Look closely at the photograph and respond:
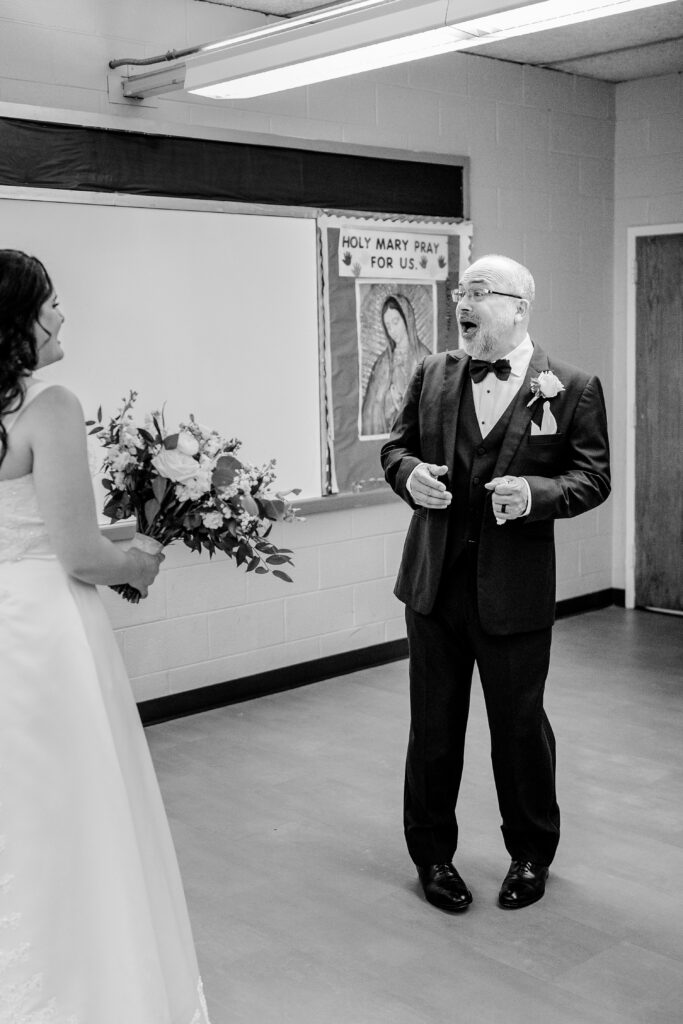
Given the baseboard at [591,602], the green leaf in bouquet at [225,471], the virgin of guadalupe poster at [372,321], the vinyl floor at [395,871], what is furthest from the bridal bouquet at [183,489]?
the baseboard at [591,602]

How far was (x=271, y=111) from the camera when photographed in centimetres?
533

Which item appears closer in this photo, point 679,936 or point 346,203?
point 679,936

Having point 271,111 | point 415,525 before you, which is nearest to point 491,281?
point 415,525

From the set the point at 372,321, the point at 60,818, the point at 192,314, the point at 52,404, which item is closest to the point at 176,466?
the point at 52,404

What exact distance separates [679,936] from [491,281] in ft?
5.95

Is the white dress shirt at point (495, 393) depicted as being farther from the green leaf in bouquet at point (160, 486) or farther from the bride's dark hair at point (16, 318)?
the bride's dark hair at point (16, 318)

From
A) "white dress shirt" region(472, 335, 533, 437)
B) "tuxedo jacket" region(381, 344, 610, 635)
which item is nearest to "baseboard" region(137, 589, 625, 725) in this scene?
"tuxedo jacket" region(381, 344, 610, 635)

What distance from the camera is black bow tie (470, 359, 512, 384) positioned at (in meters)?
3.25

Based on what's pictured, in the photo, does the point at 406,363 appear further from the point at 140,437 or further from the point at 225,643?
the point at 140,437

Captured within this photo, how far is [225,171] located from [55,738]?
3.47 meters

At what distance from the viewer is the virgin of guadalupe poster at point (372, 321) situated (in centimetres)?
565

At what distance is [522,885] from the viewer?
333 centimetres

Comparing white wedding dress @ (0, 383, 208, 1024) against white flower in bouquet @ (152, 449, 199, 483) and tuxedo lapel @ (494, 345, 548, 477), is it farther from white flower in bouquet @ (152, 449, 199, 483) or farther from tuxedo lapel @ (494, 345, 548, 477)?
tuxedo lapel @ (494, 345, 548, 477)

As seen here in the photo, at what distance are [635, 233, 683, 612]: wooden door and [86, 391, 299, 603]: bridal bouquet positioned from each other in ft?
16.4
